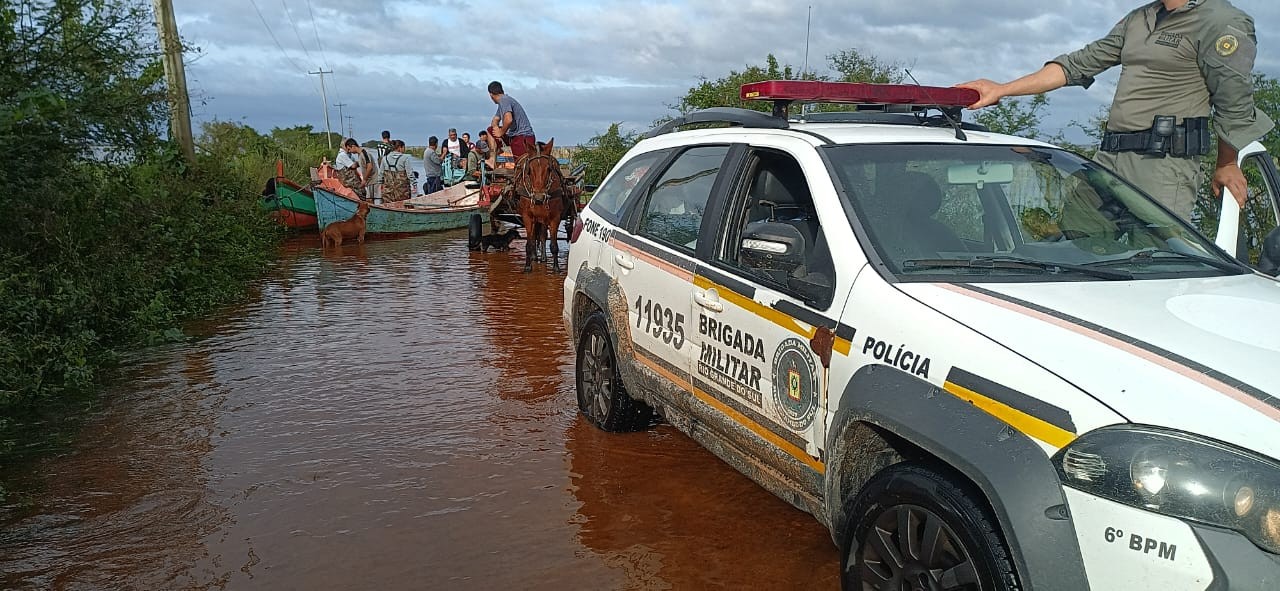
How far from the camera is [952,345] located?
2781mm

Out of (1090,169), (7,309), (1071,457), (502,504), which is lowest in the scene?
(502,504)

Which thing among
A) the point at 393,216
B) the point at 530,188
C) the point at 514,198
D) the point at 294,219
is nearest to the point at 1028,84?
the point at 530,188

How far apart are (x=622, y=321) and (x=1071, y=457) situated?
3.02m

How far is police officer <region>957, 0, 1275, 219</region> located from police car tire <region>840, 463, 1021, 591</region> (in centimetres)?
285

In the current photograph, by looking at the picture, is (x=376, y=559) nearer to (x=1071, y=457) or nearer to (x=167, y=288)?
(x=1071, y=457)

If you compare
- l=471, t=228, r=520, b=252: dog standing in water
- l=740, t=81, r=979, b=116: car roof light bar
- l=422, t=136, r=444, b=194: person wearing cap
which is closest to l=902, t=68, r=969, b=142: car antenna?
l=740, t=81, r=979, b=116: car roof light bar

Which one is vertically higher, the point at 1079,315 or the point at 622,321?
the point at 1079,315

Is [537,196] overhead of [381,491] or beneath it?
overhead

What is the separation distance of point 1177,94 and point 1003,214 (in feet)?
5.83

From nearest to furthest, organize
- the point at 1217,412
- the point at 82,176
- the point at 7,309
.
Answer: the point at 1217,412 → the point at 7,309 → the point at 82,176

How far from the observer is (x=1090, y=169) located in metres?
4.19

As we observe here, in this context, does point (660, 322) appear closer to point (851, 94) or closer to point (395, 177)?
point (851, 94)

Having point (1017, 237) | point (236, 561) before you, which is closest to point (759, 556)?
point (1017, 237)

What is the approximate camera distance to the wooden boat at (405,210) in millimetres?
18562
